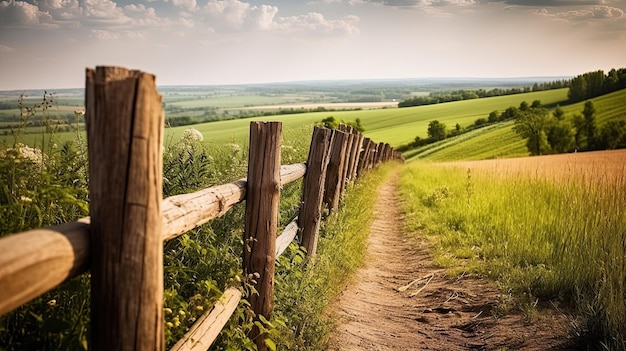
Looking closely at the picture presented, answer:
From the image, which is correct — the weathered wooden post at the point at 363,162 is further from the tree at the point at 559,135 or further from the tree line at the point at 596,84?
the tree line at the point at 596,84

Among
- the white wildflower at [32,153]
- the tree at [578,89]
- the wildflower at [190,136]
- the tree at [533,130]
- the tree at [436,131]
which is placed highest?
the tree at [578,89]

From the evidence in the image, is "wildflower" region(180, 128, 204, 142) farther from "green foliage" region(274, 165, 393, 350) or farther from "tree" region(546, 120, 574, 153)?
"tree" region(546, 120, 574, 153)

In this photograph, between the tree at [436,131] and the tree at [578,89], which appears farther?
the tree at [578,89]

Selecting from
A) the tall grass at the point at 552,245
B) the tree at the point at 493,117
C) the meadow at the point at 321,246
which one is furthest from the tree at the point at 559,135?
the tall grass at the point at 552,245

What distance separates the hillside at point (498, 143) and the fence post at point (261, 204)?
43657 millimetres

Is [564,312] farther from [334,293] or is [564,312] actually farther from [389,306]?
[334,293]

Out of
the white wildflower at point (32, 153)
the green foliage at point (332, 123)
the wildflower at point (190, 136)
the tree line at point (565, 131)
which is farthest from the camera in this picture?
the tree line at point (565, 131)

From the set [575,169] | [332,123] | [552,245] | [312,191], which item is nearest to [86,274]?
[312,191]

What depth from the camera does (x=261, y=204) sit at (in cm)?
367

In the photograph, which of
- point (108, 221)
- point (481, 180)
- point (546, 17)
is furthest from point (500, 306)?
point (546, 17)

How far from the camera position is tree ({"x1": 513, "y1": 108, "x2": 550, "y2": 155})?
51031 millimetres

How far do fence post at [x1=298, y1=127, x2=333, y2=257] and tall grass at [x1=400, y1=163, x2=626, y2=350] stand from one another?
1747 mm

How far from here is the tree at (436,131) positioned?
206 feet

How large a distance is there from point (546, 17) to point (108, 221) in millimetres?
164297
